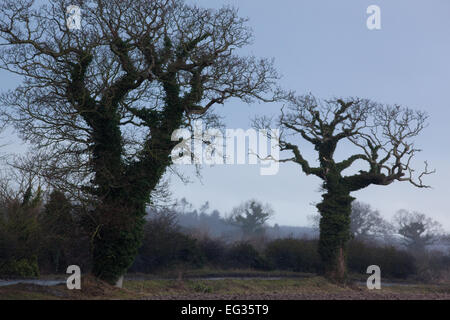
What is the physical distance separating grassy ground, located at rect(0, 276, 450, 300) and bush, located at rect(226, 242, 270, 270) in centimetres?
709

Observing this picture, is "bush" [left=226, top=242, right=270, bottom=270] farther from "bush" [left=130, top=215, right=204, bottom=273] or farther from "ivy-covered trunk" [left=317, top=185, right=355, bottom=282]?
"ivy-covered trunk" [left=317, top=185, right=355, bottom=282]

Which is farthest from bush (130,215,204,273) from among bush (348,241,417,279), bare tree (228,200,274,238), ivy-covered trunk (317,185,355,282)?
bare tree (228,200,274,238)

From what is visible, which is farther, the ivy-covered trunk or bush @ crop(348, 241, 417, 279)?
bush @ crop(348, 241, 417, 279)

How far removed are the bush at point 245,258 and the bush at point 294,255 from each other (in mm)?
707

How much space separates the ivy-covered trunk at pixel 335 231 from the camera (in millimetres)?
21719

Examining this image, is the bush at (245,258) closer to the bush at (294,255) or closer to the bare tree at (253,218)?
the bush at (294,255)

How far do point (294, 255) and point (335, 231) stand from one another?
6.19 metres

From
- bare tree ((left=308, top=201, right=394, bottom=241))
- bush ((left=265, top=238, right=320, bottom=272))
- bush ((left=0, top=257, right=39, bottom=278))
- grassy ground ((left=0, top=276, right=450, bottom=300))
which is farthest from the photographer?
bare tree ((left=308, top=201, right=394, bottom=241))

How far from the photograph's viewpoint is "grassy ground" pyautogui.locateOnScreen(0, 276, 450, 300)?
12539mm

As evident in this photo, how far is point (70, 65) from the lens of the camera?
15.3m

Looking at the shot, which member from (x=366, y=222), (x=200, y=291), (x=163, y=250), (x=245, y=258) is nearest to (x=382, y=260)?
(x=245, y=258)
